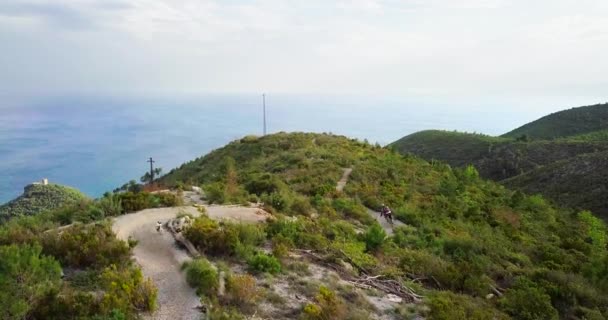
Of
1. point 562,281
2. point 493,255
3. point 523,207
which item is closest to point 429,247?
point 493,255

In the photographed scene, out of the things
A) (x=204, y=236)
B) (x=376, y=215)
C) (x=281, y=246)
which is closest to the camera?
(x=204, y=236)

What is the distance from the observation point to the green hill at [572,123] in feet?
261

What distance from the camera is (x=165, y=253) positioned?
35.6ft

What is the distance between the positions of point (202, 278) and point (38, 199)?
72719mm

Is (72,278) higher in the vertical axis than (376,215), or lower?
higher

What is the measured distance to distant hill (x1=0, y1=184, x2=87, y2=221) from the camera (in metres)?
60.8

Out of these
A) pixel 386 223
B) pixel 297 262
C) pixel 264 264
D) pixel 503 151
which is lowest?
pixel 503 151

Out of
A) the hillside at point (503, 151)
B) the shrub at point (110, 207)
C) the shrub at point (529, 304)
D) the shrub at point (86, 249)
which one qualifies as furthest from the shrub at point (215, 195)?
the hillside at point (503, 151)

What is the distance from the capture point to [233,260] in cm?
1080

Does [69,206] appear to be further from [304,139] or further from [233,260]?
[304,139]

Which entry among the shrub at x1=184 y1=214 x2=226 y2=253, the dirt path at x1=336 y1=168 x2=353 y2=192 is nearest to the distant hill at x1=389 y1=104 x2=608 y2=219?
the dirt path at x1=336 y1=168 x2=353 y2=192

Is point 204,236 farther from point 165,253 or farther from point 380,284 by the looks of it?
point 380,284

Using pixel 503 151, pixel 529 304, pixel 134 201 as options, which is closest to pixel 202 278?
pixel 134 201

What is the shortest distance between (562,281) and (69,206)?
1559 centimetres
